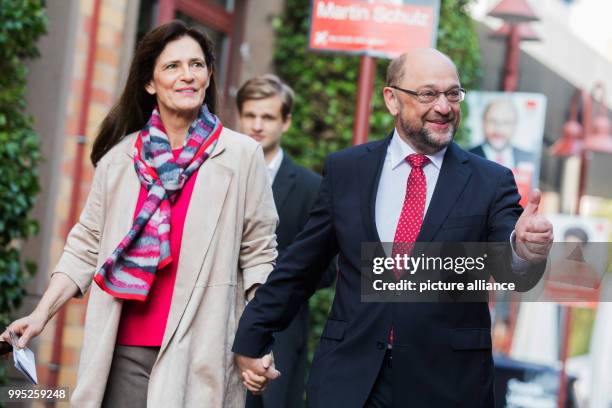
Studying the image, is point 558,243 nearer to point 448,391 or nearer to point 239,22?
point 448,391

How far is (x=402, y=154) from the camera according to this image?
4289 millimetres

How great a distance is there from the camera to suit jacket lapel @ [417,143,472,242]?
13.3 ft

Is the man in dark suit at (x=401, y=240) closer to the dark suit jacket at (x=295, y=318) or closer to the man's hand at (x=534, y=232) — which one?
the man's hand at (x=534, y=232)

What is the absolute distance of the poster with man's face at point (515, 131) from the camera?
10109mm

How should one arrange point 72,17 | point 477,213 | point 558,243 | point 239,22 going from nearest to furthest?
point 558,243 < point 477,213 < point 72,17 < point 239,22

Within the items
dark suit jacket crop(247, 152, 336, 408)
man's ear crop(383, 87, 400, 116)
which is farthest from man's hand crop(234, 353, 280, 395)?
dark suit jacket crop(247, 152, 336, 408)

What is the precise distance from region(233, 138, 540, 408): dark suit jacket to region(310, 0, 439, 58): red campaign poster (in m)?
2.56

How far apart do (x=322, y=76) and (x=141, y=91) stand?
6847 mm

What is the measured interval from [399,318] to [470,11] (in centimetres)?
851

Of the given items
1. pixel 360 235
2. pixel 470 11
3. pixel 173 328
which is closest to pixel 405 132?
pixel 360 235

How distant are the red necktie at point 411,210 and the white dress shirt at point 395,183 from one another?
0.02 m

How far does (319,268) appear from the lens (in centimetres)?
448

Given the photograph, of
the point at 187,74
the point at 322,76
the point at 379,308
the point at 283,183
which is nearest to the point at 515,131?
the point at 322,76

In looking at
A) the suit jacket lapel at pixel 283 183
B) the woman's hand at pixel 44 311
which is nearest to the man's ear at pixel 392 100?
the woman's hand at pixel 44 311
